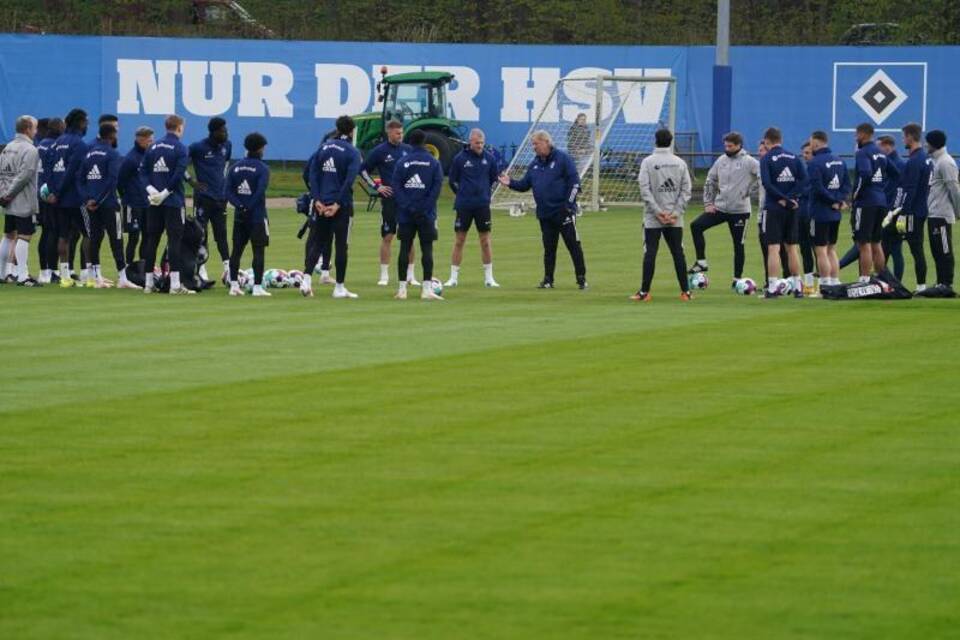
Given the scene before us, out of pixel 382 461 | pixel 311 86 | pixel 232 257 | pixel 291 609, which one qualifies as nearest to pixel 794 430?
pixel 382 461

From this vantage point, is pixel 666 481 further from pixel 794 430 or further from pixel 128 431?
pixel 128 431

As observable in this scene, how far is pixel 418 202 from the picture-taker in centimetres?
2130

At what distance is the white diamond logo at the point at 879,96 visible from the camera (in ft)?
146

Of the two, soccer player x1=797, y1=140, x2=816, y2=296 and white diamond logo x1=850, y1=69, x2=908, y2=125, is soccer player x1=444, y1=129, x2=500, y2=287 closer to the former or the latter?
soccer player x1=797, y1=140, x2=816, y2=296

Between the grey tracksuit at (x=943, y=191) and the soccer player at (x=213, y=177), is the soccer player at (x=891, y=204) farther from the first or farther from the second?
the soccer player at (x=213, y=177)

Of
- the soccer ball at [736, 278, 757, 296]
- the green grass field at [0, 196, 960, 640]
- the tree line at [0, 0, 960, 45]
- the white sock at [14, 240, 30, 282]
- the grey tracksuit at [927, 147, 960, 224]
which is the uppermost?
the tree line at [0, 0, 960, 45]

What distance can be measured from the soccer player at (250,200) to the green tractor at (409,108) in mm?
23379

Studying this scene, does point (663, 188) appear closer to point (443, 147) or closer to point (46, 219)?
point (46, 219)

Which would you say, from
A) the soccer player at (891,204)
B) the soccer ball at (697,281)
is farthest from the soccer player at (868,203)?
the soccer ball at (697,281)

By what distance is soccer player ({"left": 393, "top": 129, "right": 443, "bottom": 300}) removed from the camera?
838 inches

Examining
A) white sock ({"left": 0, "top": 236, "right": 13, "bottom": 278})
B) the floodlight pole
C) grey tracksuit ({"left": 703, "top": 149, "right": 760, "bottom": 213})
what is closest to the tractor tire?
the floodlight pole

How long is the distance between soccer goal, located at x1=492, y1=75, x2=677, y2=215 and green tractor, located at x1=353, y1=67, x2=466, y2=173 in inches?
82.9

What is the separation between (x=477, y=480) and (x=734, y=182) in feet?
42.9

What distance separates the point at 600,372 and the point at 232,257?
793 centimetres
